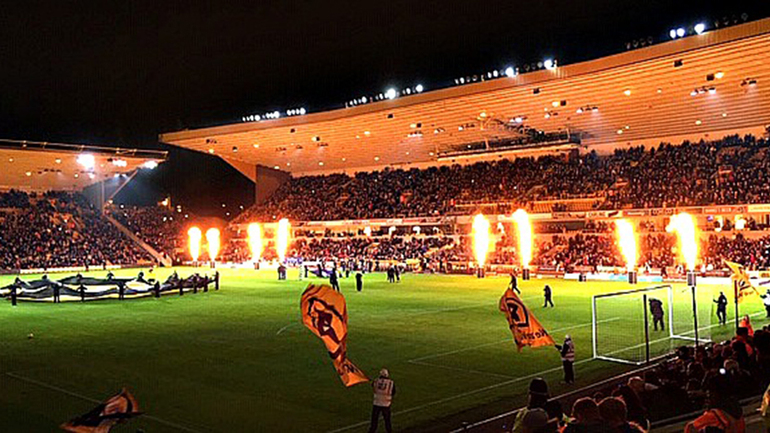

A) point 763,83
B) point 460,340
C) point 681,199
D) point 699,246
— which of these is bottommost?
point 460,340

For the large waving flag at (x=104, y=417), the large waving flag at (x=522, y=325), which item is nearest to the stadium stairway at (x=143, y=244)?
the large waving flag at (x=522, y=325)

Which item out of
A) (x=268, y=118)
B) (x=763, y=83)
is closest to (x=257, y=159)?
(x=268, y=118)

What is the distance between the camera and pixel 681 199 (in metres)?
48.8

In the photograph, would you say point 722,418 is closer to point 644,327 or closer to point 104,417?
point 104,417

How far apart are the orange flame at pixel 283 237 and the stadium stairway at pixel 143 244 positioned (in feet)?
35.9

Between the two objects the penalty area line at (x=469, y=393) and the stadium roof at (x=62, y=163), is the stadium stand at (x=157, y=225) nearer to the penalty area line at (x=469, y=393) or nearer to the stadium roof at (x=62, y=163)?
the stadium roof at (x=62, y=163)

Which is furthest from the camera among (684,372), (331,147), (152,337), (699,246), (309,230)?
(309,230)

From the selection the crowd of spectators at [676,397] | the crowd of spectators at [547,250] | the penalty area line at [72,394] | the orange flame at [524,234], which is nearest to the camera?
the crowd of spectators at [676,397]

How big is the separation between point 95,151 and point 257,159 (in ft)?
58.2

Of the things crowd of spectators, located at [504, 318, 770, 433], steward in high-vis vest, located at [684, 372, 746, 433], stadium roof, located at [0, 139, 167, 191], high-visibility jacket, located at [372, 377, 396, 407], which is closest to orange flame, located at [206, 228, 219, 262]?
stadium roof, located at [0, 139, 167, 191]

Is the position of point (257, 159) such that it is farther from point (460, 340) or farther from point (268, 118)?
point (460, 340)

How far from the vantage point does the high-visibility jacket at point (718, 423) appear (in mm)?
6047

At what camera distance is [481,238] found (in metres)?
60.0

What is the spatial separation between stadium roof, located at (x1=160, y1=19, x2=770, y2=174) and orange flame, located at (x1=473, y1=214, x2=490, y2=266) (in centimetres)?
698
